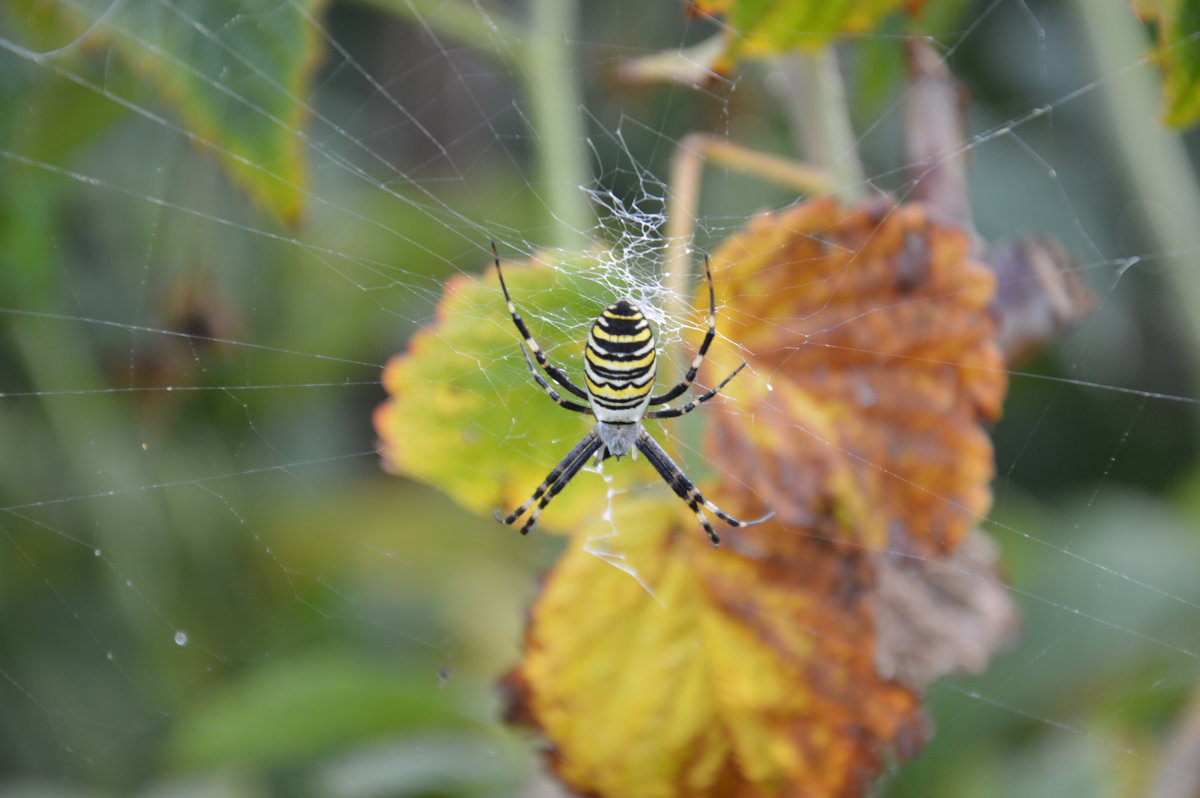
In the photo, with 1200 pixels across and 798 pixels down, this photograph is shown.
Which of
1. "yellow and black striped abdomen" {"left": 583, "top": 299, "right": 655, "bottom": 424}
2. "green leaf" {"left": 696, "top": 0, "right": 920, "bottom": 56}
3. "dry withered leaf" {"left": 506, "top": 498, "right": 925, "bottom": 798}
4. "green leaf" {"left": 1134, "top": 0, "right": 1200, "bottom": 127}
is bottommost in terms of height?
"dry withered leaf" {"left": 506, "top": 498, "right": 925, "bottom": 798}

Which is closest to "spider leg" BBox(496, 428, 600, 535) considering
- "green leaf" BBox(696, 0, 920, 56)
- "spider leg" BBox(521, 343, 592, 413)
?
"spider leg" BBox(521, 343, 592, 413)

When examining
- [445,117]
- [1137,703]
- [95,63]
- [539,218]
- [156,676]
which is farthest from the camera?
[445,117]

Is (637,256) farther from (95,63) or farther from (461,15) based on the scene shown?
(95,63)

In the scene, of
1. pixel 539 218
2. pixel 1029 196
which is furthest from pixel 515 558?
pixel 1029 196

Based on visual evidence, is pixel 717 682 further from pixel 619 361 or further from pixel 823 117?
pixel 823 117

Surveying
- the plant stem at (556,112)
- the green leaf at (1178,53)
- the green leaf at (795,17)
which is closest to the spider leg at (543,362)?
the plant stem at (556,112)

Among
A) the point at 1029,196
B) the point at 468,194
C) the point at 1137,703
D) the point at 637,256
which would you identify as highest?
the point at 468,194

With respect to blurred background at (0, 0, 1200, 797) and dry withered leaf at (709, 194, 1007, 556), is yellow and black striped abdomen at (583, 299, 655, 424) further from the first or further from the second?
dry withered leaf at (709, 194, 1007, 556)
